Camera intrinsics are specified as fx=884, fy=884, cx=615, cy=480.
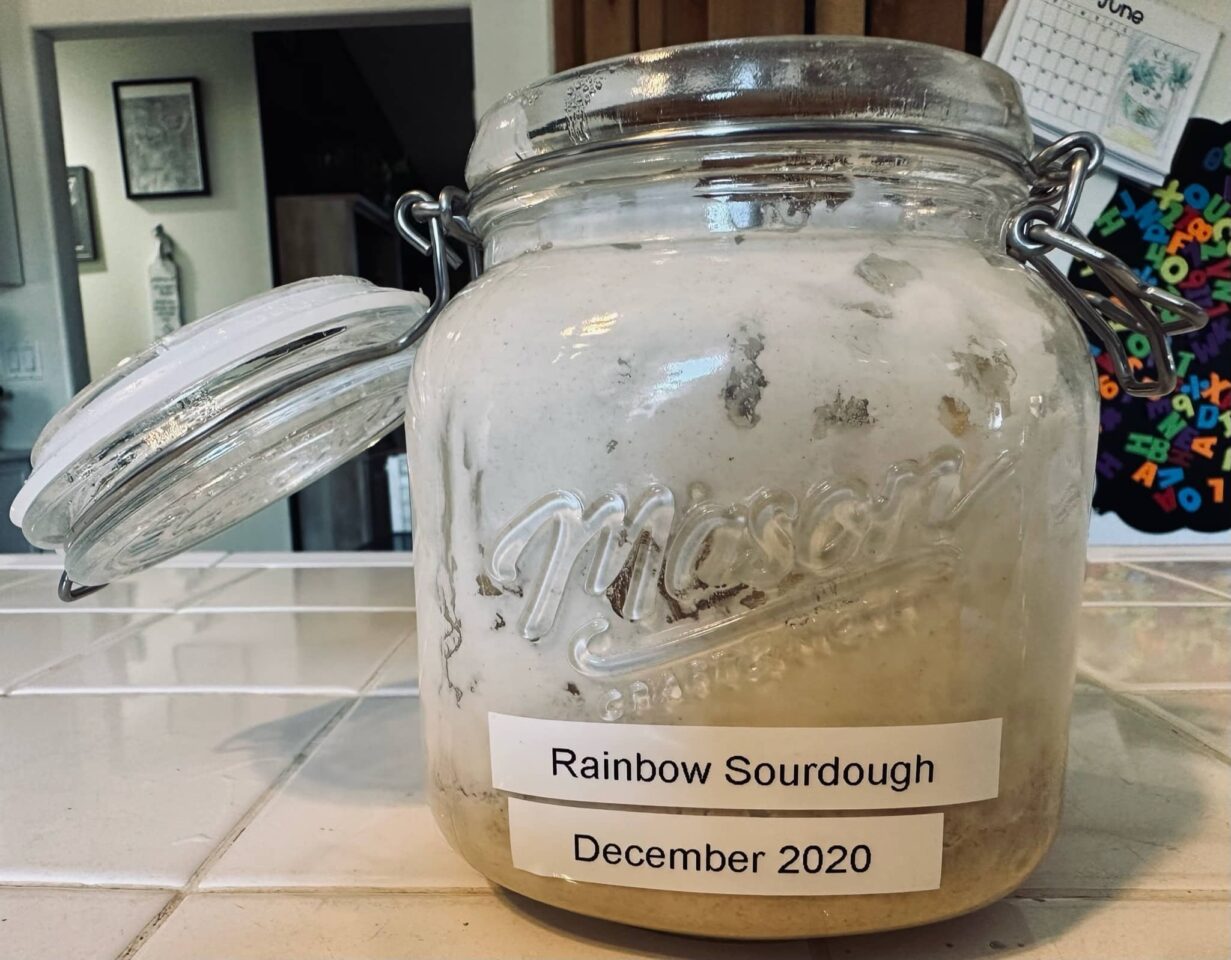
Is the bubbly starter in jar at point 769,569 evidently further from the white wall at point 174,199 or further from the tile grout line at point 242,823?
the white wall at point 174,199

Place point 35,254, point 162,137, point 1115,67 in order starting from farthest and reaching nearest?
1. point 162,137
2. point 35,254
3. point 1115,67

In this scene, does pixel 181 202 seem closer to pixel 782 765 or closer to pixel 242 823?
pixel 242 823

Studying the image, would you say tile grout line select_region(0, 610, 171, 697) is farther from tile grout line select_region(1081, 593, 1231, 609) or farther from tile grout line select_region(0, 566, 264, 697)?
tile grout line select_region(1081, 593, 1231, 609)

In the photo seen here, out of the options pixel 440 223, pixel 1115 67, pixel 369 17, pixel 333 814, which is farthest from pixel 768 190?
pixel 369 17

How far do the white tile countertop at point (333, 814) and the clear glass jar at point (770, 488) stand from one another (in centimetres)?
3

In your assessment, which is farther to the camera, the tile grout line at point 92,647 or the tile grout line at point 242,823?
the tile grout line at point 92,647

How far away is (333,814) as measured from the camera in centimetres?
32

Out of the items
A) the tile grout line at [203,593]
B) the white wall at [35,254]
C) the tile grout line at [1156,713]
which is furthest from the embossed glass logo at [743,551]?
the white wall at [35,254]

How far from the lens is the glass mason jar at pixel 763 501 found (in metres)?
0.21

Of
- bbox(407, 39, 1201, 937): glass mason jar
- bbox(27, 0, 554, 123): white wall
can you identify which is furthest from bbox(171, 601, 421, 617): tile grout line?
bbox(27, 0, 554, 123): white wall

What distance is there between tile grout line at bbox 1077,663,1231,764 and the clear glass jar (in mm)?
190

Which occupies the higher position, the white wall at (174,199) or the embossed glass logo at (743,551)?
the white wall at (174,199)

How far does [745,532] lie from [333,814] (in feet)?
0.69

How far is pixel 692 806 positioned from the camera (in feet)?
0.72
